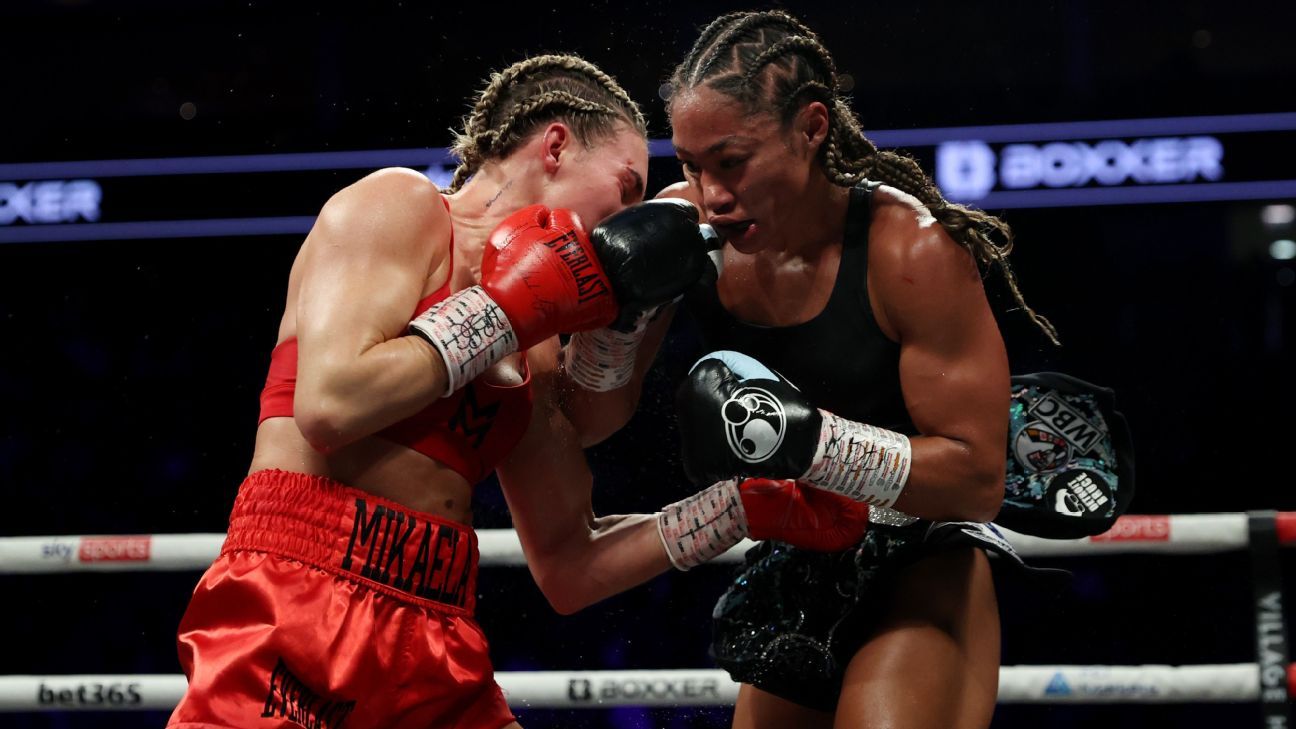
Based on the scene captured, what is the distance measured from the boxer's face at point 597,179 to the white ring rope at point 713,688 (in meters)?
1.09

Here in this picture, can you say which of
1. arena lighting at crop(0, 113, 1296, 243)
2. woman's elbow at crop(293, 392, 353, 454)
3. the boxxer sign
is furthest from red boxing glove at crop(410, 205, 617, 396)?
the boxxer sign

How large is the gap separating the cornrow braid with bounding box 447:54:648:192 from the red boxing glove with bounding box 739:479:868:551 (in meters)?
0.61

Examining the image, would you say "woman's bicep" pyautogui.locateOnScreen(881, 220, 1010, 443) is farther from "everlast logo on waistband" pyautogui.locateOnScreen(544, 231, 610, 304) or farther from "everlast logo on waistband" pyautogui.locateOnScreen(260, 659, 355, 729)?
"everlast logo on waistband" pyautogui.locateOnScreen(260, 659, 355, 729)

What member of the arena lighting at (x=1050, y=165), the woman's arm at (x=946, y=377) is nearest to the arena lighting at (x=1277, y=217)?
the arena lighting at (x=1050, y=165)

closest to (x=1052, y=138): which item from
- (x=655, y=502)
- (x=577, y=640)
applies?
(x=655, y=502)

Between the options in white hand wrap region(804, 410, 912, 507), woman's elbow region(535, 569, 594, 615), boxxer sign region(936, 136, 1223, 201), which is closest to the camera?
white hand wrap region(804, 410, 912, 507)

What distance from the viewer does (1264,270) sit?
14.5 ft

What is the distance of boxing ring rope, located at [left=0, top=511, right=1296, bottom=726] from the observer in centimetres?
264

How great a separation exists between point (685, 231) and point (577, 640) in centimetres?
285

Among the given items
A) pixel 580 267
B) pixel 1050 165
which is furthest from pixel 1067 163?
pixel 580 267

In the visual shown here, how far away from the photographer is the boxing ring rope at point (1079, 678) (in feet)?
8.67

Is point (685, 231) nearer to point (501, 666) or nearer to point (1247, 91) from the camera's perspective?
point (501, 666)

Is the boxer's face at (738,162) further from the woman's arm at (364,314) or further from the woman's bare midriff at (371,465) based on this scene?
the woman's bare midriff at (371,465)

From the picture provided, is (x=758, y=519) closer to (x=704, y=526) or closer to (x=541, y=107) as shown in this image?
(x=704, y=526)
